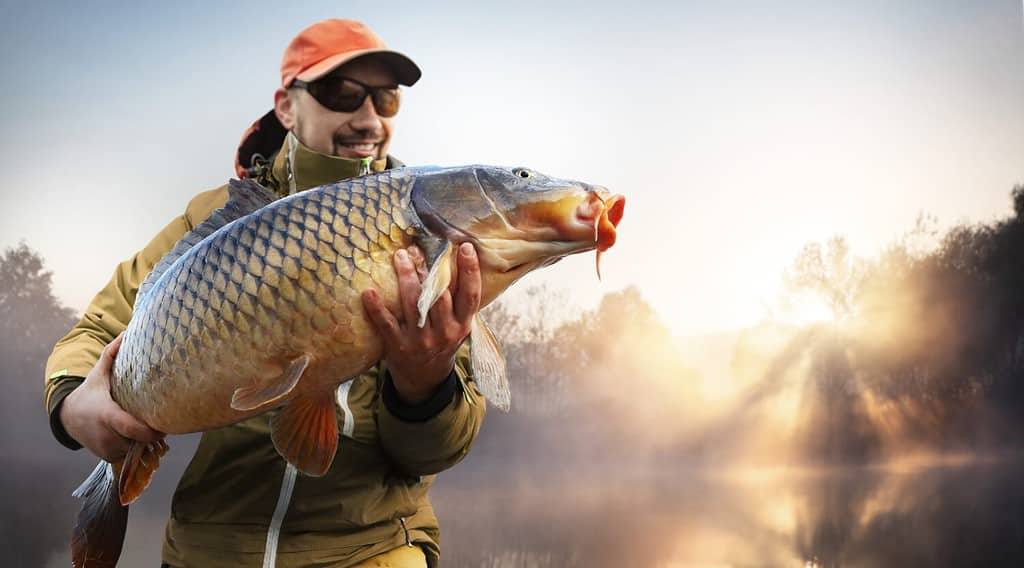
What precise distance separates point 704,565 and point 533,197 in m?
7.51

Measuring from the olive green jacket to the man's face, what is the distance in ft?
1.45

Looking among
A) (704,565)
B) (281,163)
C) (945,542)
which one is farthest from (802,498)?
(281,163)

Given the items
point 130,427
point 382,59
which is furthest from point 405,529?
point 382,59

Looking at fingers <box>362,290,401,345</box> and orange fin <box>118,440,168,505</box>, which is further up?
fingers <box>362,290,401,345</box>

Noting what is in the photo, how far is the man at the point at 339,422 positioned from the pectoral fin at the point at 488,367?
0.9 inches

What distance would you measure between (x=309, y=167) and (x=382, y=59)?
0.24m

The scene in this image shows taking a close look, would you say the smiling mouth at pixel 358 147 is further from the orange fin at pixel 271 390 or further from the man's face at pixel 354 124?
the orange fin at pixel 271 390

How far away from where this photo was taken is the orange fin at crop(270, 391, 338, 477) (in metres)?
0.95

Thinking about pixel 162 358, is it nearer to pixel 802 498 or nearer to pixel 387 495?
pixel 387 495

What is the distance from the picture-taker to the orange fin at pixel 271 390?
88cm

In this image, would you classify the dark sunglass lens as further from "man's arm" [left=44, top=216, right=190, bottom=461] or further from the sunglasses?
"man's arm" [left=44, top=216, right=190, bottom=461]

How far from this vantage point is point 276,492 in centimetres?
126

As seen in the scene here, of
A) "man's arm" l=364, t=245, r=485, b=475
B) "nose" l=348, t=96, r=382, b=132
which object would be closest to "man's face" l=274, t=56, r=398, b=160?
"nose" l=348, t=96, r=382, b=132

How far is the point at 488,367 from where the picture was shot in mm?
961
